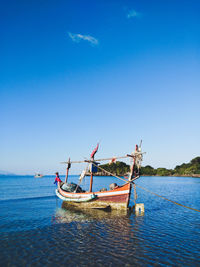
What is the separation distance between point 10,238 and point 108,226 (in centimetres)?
833

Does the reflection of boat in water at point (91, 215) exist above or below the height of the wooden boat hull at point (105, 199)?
below

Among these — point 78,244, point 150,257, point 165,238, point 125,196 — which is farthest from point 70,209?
point 150,257

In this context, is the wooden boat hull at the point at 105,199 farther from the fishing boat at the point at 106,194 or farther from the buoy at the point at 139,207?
the buoy at the point at 139,207

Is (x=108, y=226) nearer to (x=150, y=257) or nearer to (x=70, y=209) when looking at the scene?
(x=150, y=257)

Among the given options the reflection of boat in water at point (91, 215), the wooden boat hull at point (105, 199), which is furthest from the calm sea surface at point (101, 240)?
the wooden boat hull at point (105, 199)

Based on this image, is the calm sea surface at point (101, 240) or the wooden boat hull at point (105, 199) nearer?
the calm sea surface at point (101, 240)

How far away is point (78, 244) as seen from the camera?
42.1 ft

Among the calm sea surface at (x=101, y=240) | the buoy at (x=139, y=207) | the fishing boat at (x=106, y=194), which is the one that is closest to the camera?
the calm sea surface at (x=101, y=240)

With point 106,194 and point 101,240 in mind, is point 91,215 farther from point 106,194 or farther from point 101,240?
point 101,240

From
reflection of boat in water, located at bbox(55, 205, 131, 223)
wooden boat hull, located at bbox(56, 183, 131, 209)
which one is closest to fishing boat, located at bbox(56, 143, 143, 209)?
wooden boat hull, located at bbox(56, 183, 131, 209)

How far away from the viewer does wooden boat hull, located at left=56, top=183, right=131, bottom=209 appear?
21422mm

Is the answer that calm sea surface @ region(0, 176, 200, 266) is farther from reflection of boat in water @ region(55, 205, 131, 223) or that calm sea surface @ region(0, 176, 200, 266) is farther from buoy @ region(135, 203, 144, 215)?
buoy @ region(135, 203, 144, 215)

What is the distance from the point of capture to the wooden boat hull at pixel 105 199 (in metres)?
21.4

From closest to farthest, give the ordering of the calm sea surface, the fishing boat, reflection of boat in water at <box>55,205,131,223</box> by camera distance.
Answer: the calm sea surface
reflection of boat in water at <box>55,205,131,223</box>
the fishing boat
